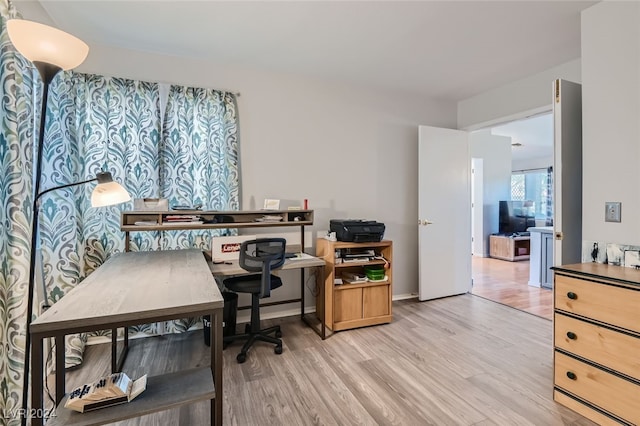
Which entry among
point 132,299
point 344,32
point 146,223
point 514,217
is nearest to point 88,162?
point 146,223

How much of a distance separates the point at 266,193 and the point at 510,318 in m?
2.87

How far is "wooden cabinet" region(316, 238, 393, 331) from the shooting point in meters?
2.94

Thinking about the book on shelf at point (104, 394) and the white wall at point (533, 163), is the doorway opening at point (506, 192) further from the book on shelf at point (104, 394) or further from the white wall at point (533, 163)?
the book on shelf at point (104, 394)

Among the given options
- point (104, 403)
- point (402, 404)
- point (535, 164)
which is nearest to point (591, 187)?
point (402, 404)

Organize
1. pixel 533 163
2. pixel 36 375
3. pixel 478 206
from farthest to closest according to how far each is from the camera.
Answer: pixel 533 163, pixel 478 206, pixel 36 375

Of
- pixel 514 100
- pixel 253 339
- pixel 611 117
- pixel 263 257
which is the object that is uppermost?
pixel 514 100

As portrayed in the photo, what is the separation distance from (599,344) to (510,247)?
17.5 feet

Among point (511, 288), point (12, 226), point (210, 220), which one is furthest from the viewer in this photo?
point (511, 288)

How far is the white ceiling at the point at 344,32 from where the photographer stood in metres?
2.14

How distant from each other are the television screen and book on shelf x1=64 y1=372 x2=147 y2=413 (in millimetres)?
7377

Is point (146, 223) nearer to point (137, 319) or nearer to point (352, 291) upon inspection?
point (137, 319)

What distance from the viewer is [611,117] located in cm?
204

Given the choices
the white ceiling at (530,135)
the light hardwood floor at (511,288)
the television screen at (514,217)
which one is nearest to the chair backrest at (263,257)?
the light hardwood floor at (511,288)

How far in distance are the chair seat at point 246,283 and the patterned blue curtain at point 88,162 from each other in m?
0.80
